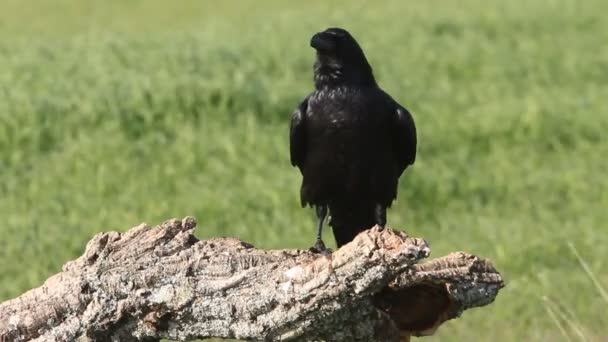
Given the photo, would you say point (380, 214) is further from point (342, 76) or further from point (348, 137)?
point (342, 76)

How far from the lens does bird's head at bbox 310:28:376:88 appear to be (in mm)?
5594

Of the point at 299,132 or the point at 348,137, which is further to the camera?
the point at 299,132

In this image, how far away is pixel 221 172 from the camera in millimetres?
11258

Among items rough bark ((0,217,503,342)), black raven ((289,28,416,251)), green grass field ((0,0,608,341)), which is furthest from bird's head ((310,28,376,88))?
green grass field ((0,0,608,341))

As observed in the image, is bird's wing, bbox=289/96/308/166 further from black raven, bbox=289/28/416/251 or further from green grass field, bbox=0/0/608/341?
green grass field, bbox=0/0/608/341

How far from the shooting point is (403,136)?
19.0 ft

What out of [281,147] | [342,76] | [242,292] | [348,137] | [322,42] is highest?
[281,147]

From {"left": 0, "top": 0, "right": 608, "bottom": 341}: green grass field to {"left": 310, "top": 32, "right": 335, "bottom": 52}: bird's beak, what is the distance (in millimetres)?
2640

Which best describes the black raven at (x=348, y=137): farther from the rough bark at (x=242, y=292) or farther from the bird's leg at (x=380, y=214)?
the rough bark at (x=242, y=292)

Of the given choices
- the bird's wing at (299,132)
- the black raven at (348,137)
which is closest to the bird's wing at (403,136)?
the black raven at (348,137)

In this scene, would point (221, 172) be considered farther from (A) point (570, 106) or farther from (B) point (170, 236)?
(B) point (170, 236)

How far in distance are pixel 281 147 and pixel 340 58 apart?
6.17 meters

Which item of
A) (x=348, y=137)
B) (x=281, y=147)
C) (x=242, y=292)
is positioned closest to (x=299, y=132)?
(x=348, y=137)

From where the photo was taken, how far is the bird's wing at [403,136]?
5719 mm
